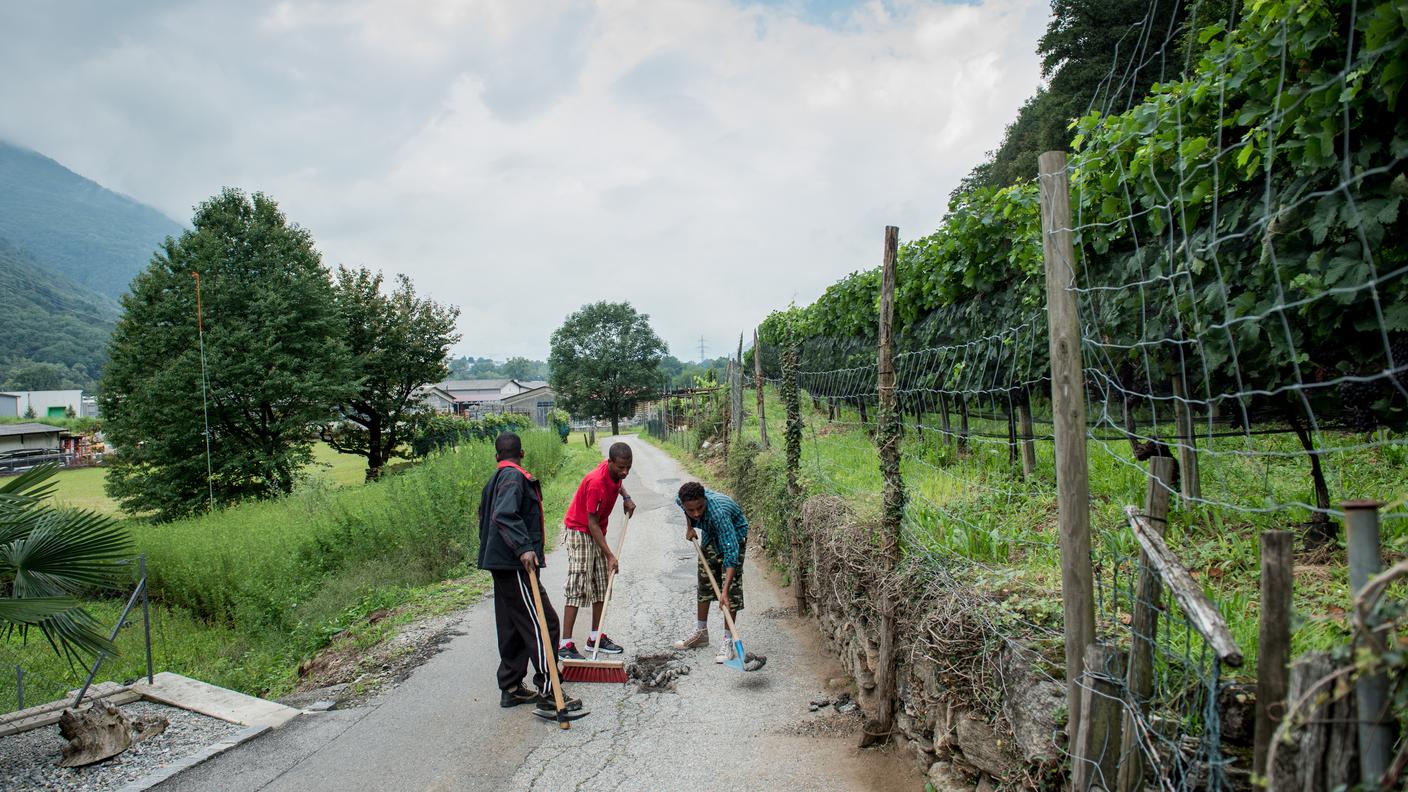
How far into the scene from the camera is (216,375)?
21.2 meters

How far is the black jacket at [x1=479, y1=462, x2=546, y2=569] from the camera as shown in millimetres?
5168

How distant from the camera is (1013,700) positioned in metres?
3.19

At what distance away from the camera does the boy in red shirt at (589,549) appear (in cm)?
597

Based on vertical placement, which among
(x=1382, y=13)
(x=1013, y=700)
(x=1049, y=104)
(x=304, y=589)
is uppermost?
(x=1049, y=104)

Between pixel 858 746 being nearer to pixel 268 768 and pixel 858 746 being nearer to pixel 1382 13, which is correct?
pixel 268 768

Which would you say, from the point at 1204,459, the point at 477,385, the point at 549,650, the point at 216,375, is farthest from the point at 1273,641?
the point at 477,385

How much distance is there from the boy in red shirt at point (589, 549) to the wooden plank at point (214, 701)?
2094mm

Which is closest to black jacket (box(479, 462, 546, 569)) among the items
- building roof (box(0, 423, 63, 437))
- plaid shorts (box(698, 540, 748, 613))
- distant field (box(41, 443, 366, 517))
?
plaid shorts (box(698, 540, 748, 613))

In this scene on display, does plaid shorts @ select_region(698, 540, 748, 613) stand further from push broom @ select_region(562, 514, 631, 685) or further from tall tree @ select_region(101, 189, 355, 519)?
tall tree @ select_region(101, 189, 355, 519)

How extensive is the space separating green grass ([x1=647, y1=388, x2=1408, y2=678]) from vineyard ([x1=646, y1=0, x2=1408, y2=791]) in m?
0.02

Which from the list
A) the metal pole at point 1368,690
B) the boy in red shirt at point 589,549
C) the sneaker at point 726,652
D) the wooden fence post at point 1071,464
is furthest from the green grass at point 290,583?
the metal pole at point 1368,690

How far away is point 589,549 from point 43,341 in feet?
508

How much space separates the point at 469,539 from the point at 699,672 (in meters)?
6.00

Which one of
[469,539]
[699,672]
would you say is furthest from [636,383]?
[699,672]
